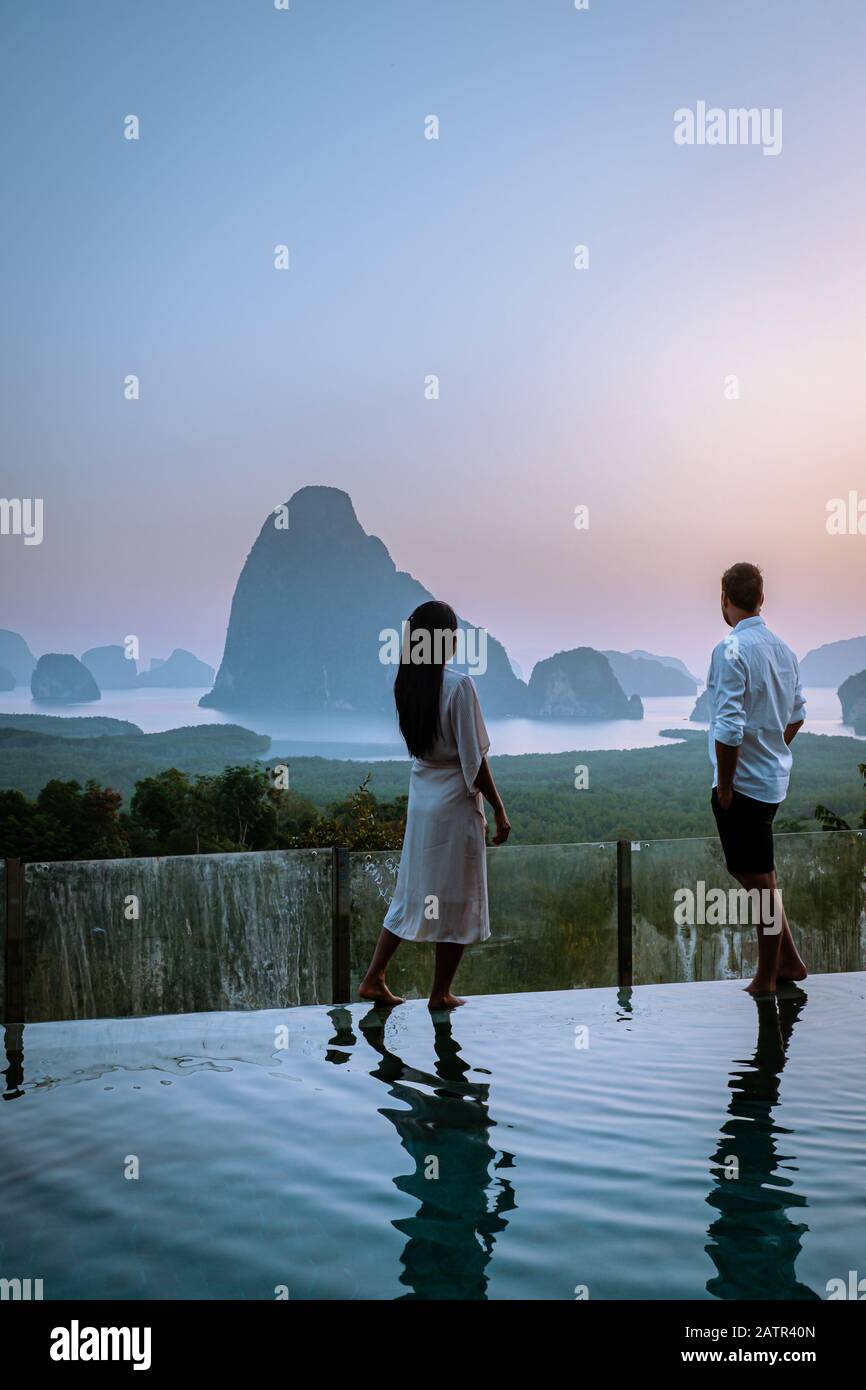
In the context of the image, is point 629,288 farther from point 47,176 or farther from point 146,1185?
point 146,1185

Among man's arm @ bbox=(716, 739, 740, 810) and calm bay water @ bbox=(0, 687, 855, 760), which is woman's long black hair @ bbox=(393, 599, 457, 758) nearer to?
man's arm @ bbox=(716, 739, 740, 810)

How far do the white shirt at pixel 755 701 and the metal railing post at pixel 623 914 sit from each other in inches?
46.7

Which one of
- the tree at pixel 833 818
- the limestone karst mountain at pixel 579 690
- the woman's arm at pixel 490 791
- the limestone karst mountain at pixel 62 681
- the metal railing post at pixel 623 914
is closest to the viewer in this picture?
the woman's arm at pixel 490 791

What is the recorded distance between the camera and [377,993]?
16.0 feet

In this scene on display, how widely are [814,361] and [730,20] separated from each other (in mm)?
5732

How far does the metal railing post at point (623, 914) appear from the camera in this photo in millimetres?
5566

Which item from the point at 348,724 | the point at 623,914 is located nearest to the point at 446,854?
the point at 623,914

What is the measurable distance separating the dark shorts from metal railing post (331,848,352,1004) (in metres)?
1.64

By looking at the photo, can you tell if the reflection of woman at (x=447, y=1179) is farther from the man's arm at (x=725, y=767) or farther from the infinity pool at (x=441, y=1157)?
the man's arm at (x=725, y=767)

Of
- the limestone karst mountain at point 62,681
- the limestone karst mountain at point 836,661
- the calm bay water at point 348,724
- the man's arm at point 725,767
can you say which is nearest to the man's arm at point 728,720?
the man's arm at point 725,767

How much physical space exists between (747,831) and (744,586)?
3.10 ft

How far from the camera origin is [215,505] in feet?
141

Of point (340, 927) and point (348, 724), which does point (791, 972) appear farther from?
point (348, 724)

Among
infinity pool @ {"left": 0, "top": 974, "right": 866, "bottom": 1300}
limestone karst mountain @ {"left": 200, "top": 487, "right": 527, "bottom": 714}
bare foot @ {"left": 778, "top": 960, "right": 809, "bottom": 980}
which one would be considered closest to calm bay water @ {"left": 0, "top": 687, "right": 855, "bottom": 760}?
limestone karst mountain @ {"left": 200, "top": 487, "right": 527, "bottom": 714}
